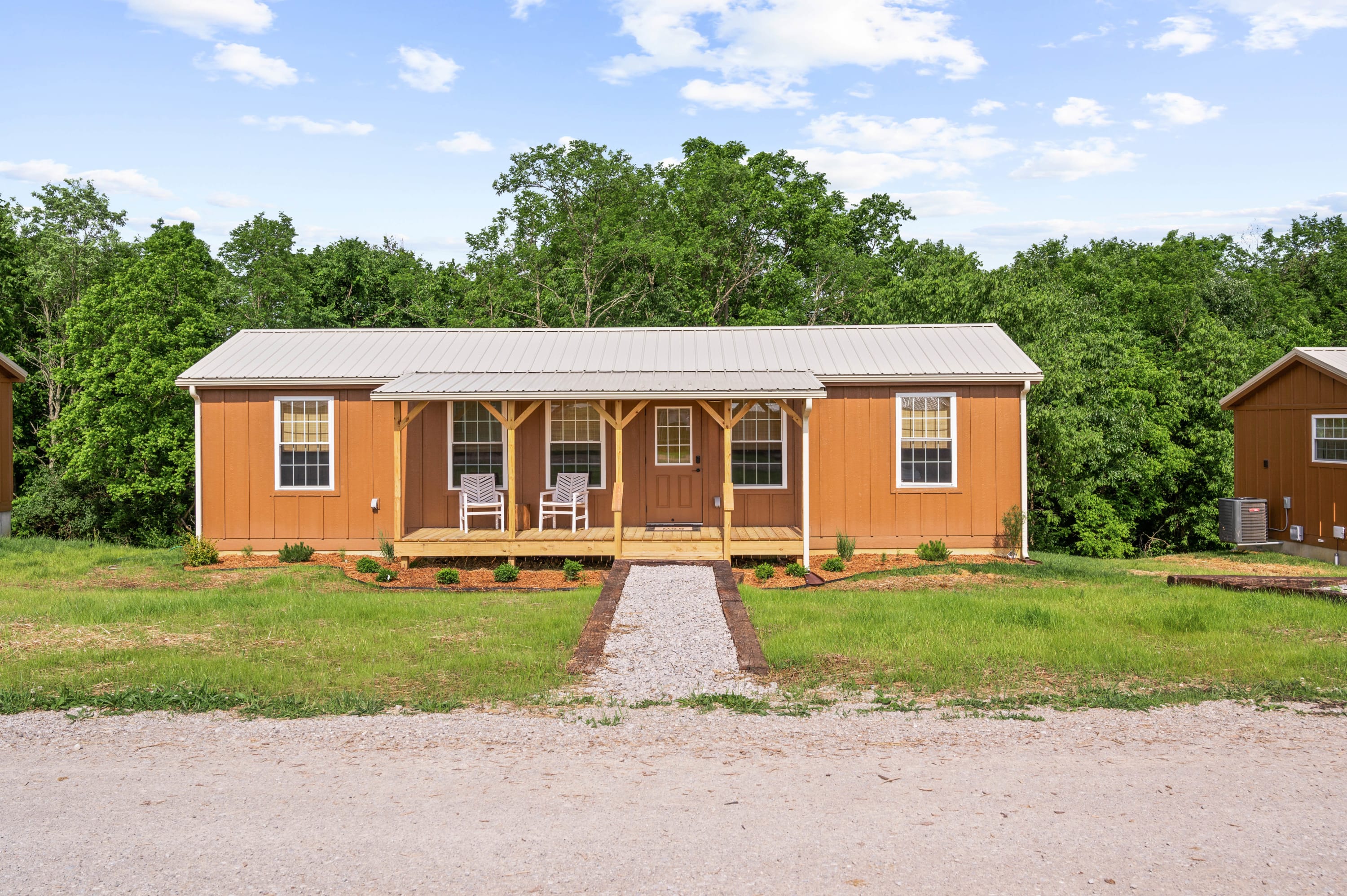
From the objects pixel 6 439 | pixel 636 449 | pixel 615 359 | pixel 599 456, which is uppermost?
pixel 615 359

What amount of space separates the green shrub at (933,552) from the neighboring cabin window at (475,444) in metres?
6.74

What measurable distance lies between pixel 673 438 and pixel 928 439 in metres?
4.10

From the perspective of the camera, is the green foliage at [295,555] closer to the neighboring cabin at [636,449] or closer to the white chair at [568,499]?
the neighboring cabin at [636,449]

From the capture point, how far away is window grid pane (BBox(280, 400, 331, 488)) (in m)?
14.1

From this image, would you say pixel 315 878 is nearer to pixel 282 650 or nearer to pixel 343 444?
pixel 282 650

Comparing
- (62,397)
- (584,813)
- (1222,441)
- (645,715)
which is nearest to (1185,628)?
(645,715)

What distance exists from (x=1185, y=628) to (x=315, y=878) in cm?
812

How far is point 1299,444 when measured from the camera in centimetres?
1706

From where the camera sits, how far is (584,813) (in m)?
4.59

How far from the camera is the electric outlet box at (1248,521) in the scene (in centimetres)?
1772

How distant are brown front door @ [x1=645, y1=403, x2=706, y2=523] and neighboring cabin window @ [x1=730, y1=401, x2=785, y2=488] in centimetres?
59

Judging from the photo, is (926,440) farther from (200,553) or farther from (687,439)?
(200,553)

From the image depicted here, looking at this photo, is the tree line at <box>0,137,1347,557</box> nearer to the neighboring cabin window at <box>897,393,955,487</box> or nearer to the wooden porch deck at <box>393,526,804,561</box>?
the neighboring cabin window at <box>897,393,955,487</box>

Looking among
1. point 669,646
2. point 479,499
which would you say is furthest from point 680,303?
point 669,646
